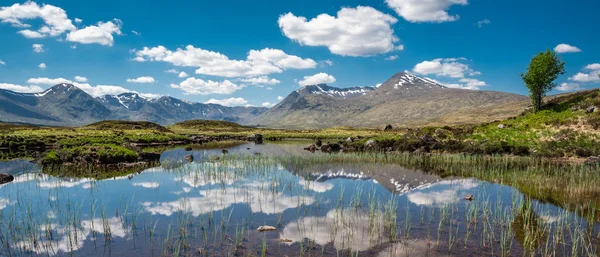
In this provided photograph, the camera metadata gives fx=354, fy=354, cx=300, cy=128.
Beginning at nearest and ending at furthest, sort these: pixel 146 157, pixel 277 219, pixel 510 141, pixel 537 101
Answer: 1. pixel 277 219
2. pixel 146 157
3. pixel 510 141
4. pixel 537 101

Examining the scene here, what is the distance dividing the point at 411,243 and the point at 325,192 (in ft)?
36.6

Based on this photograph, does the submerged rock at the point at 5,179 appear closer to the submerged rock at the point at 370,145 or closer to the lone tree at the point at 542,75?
the submerged rock at the point at 370,145

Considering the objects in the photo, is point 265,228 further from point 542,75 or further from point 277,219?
point 542,75

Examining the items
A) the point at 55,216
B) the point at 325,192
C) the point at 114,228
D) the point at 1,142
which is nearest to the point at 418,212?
the point at 325,192

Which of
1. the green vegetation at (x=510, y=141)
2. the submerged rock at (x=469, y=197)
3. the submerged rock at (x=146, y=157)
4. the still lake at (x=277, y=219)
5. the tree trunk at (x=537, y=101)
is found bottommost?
the still lake at (x=277, y=219)

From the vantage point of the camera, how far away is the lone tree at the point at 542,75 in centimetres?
7475

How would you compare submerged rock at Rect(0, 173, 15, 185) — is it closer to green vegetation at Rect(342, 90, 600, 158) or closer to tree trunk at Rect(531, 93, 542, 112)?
green vegetation at Rect(342, 90, 600, 158)

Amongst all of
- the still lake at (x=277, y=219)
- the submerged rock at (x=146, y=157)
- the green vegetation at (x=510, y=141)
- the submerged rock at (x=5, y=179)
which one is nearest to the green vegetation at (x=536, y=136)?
the green vegetation at (x=510, y=141)

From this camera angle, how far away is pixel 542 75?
246 ft

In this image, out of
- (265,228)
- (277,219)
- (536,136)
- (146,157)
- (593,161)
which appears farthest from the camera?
(536,136)

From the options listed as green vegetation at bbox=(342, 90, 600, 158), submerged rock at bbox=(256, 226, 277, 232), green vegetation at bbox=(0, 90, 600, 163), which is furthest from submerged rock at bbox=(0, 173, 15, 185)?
green vegetation at bbox=(342, 90, 600, 158)

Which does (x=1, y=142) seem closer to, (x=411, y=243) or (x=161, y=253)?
(x=161, y=253)

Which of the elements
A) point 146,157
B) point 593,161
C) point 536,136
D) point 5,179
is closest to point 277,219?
point 5,179

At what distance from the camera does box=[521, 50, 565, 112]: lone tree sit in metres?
74.8
